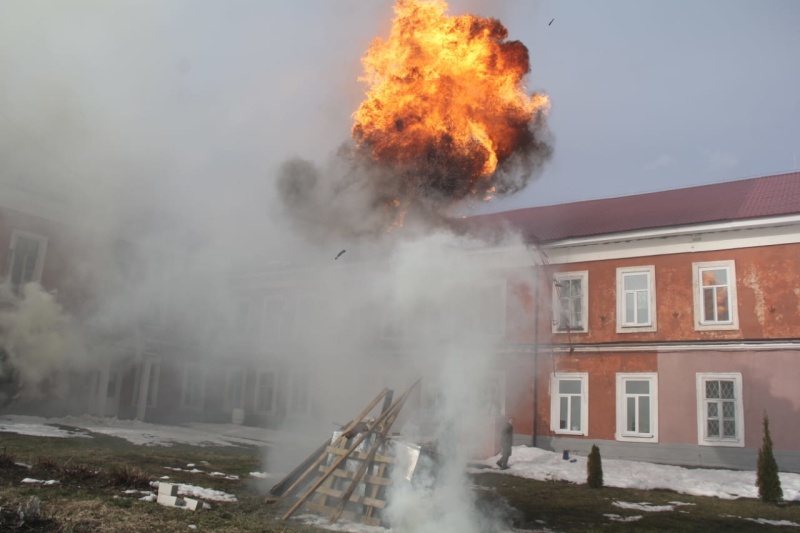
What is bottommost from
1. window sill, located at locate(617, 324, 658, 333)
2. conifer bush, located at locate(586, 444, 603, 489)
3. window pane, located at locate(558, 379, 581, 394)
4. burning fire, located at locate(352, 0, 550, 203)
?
conifer bush, located at locate(586, 444, 603, 489)

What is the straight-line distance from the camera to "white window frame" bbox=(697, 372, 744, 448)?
2122 centimetres

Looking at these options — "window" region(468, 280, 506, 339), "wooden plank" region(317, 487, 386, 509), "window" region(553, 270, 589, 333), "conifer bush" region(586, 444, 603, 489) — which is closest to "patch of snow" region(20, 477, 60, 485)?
"wooden plank" region(317, 487, 386, 509)

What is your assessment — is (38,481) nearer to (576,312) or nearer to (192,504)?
(192,504)

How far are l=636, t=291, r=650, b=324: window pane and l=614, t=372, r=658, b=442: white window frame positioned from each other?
78.4 inches

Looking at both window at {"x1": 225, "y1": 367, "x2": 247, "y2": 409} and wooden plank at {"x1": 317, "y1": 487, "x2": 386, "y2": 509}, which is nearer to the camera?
wooden plank at {"x1": 317, "y1": 487, "x2": 386, "y2": 509}

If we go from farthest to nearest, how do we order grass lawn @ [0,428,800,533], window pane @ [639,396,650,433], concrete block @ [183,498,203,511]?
window pane @ [639,396,650,433]
concrete block @ [183,498,203,511]
grass lawn @ [0,428,800,533]

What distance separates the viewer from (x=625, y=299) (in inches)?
963

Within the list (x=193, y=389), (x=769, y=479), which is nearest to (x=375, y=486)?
(x=769, y=479)

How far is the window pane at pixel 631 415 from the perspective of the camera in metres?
23.2

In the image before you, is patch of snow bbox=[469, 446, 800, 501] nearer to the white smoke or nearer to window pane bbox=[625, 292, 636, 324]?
window pane bbox=[625, 292, 636, 324]

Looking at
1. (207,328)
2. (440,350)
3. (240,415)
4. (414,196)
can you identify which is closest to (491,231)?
(414,196)

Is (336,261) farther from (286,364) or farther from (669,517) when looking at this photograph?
(669,517)

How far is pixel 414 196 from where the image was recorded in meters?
15.9

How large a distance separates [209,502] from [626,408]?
56.9ft
